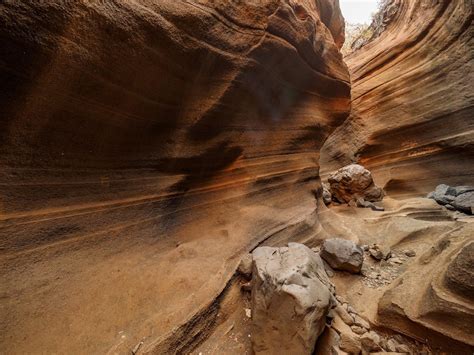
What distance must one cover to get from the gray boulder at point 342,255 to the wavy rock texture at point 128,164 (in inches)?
26.2

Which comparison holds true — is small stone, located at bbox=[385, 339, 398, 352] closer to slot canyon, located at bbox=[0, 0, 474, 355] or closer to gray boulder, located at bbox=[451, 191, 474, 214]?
slot canyon, located at bbox=[0, 0, 474, 355]

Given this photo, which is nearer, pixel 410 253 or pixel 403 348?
pixel 403 348

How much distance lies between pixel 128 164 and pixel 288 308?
2220 millimetres

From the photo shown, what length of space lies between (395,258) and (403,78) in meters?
6.43

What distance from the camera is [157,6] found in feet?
6.99

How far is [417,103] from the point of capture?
653 cm

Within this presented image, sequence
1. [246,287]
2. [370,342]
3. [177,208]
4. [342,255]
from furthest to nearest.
Answer: [177,208] < [342,255] < [246,287] < [370,342]

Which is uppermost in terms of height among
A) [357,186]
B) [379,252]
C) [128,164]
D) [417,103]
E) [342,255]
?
[417,103]

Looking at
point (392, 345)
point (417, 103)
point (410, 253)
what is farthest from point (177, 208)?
point (417, 103)

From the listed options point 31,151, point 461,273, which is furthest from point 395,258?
point 31,151

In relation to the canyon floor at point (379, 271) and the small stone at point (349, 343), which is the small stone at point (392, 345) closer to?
the canyon floor at point (379, 271)

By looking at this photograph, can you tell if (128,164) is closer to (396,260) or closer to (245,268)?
(245,268)

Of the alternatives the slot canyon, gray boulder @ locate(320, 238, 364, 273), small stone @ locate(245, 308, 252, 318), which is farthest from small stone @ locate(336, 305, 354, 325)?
small stone @ locate(245, 308, 252, 318)

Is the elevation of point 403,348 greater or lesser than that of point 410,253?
lesser
